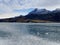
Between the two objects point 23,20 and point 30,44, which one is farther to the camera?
point 23,20

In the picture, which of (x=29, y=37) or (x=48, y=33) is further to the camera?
(x=48, y=33)

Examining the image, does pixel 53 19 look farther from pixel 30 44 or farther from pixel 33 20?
pixel 30 44

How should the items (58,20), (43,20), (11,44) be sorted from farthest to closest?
1. (43,20)
2. (58,20)
3. (11,44)

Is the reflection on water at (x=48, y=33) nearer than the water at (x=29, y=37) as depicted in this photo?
No

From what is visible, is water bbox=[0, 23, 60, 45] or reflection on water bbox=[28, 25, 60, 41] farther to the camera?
reflection on water bbox=[28, 25, 60, 41]

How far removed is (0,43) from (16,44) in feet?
6.94

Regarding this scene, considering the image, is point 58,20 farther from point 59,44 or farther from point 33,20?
point 59,44

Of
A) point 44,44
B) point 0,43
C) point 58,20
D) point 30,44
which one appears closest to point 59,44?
point 44,44

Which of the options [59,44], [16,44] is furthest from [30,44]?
[59,44]

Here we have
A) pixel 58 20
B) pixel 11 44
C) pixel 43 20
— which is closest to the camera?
pixel 11 44

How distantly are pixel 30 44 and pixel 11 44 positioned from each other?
2262 mm

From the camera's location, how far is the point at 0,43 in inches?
978

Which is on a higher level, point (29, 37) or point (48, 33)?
point (29, 37)

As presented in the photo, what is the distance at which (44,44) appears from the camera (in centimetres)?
2478
